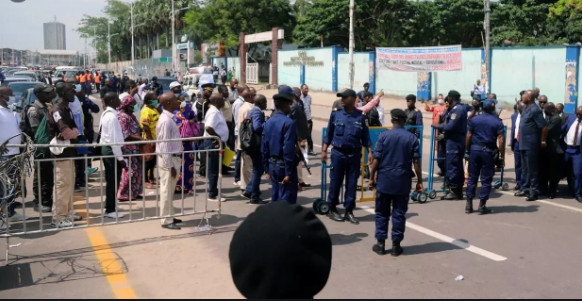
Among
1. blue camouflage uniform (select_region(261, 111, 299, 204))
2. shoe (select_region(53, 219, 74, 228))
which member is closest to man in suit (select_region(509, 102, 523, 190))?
blue camouflage uniform (select_region(261, 111, 299, 204))

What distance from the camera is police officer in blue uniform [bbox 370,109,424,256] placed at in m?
6.52

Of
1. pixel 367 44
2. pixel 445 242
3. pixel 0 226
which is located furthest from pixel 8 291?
pixel 367 44

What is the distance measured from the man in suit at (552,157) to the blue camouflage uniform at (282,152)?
5.21 meters

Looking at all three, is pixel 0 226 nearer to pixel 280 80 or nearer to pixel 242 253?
pixel 242 253

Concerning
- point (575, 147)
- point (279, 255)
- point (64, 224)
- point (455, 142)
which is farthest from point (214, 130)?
point (279, 255)

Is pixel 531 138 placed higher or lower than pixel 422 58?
lower

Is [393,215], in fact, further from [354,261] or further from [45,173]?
[45,173]

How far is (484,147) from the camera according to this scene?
27.8 feet

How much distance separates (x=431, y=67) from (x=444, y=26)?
54.5 ft

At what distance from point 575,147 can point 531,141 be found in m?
0.74

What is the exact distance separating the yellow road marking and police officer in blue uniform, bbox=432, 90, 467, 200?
5628 mm

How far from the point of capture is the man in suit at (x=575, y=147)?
9.58m

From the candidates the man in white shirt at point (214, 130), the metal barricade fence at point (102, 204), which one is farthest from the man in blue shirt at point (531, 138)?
the metal barricade fence at point (102, 204)

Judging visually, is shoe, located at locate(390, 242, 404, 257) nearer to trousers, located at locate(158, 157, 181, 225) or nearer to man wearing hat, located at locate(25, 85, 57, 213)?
trousers, located at locate(158, 157, 181, 225)
